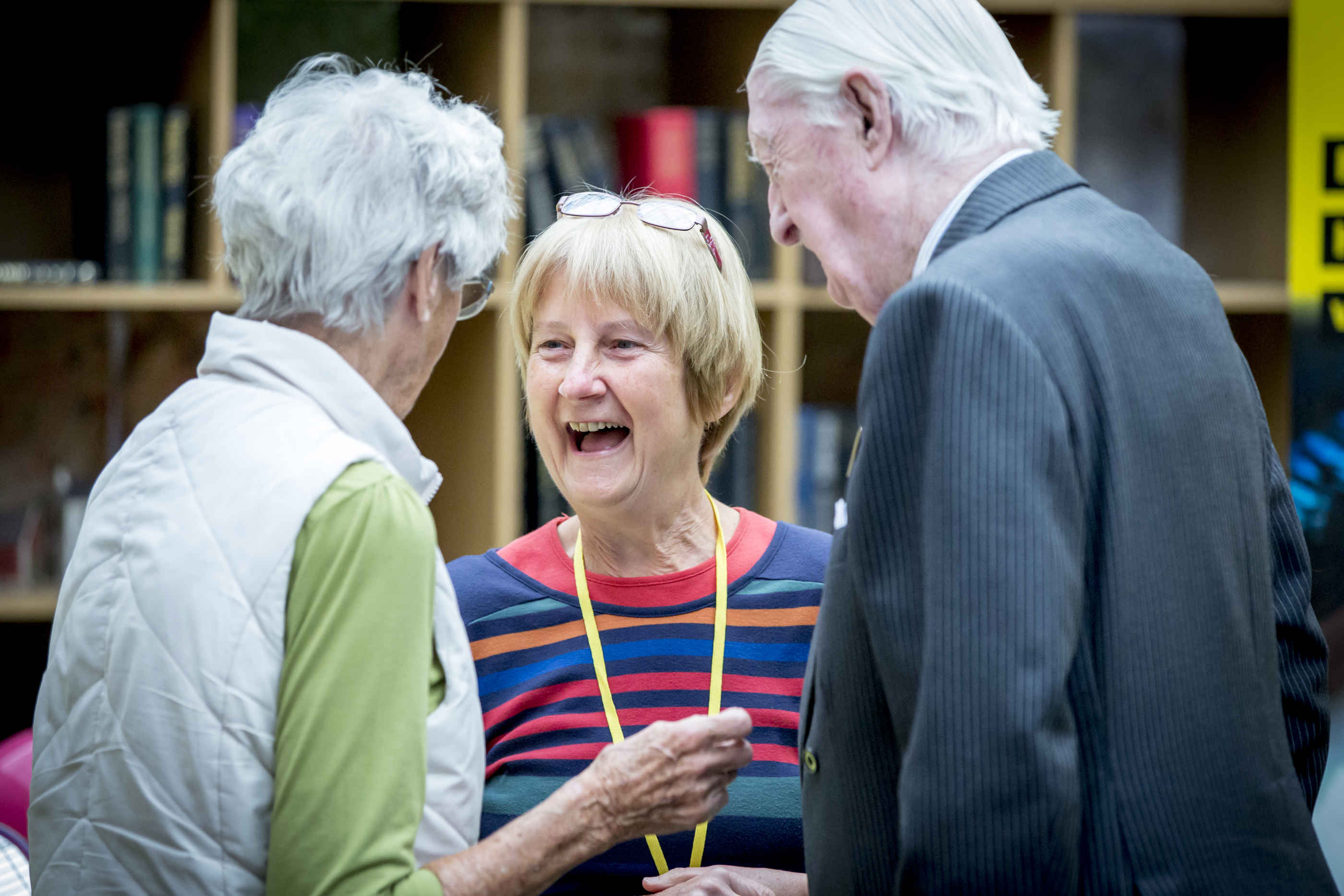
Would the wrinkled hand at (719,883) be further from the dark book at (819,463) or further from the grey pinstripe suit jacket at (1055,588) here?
the dark book at (819,463)

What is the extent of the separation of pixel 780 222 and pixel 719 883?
74cm

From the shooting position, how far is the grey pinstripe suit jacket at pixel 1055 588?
860mm

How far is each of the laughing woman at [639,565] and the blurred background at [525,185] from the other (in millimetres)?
799

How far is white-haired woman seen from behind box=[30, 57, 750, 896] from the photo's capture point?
961mm

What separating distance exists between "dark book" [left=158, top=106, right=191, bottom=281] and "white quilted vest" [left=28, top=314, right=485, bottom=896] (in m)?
1.47

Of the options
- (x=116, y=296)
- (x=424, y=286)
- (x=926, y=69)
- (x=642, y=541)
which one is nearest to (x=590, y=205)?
(x=642, y=541)

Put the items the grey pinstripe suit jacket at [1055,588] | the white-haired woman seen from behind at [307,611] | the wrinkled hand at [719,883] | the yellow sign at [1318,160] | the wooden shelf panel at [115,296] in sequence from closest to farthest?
the grey pinstripe suit jacket at [1055,588]
the white-haired woman seen from behind at [307,611]
the wrinkled hand at [719,883]
the wooden shelf panel at [115,296]
the yellow sign at [1318,160]

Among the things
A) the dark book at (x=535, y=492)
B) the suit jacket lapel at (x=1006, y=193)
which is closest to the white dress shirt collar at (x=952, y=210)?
the suit jacket lapel at (x=1006, y=193)

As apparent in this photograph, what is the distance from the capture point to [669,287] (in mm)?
1622

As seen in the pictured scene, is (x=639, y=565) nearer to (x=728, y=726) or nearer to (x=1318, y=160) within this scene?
(x=728, y=726)

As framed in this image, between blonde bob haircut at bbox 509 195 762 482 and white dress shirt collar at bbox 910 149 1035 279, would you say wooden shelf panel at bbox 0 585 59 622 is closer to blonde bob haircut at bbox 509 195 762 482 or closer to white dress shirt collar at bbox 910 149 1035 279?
blonde bob haircut at bbox 509 195 762 482

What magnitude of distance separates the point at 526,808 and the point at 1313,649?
0.87m

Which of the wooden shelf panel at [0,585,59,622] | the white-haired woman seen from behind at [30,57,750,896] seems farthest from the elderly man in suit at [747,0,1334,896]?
the wooden shelf panel at [0,585,59,622]

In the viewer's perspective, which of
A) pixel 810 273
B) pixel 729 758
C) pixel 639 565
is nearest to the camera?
pixel 729 758
